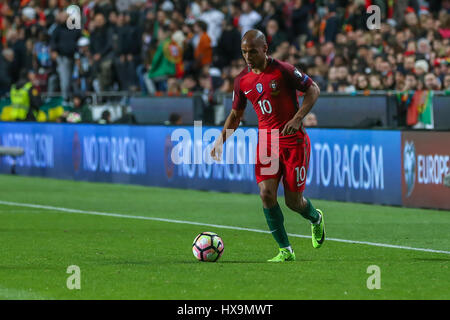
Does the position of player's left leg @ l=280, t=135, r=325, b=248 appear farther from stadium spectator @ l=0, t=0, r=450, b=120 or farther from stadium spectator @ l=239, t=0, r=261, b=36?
stadium spectator @ l=239, t=0, r=261, b=36

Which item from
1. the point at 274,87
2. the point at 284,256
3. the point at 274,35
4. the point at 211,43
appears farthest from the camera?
the point at 211,43

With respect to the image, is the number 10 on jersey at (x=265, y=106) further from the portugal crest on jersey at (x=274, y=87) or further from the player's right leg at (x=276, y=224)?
the player's right leg at (x=276, y=224)

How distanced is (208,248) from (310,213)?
3.68ft

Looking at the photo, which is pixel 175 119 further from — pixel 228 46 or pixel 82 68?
pixel 82 68

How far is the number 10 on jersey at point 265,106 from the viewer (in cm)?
1091

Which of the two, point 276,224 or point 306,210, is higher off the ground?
point 306,210

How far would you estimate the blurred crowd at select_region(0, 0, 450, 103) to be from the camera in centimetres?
2062

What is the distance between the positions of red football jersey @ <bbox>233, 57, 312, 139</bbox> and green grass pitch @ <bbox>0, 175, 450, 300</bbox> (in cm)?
145

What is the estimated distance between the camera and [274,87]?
10852mm

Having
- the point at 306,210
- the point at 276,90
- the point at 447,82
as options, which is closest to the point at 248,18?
the point at 447,82

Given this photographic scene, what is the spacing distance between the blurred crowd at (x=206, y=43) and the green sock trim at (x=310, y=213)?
8066 mm

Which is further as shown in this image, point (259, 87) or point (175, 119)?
point (175, 119)

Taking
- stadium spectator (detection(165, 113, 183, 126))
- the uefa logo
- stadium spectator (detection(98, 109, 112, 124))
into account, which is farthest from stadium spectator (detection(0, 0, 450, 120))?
the uefa logo
